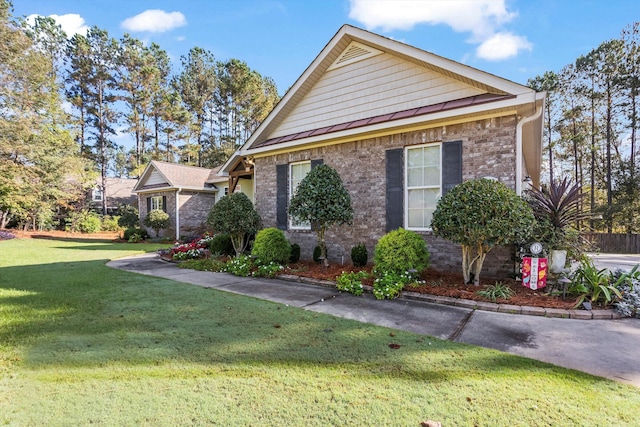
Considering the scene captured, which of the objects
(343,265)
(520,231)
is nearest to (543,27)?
(520,231)

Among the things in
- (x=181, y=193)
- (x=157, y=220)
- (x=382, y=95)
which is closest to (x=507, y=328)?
(x=382, y=95)

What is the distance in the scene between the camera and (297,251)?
28.6 feet

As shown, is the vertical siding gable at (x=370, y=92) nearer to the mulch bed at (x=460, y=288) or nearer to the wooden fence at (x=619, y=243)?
the mulch bed at (x=460, y=288)

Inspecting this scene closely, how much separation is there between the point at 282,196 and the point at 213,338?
6.43 metres

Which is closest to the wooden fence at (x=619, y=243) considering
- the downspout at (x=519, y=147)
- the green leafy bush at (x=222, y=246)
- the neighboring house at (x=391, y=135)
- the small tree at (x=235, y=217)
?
the neighboring house at (x=391, y=135)

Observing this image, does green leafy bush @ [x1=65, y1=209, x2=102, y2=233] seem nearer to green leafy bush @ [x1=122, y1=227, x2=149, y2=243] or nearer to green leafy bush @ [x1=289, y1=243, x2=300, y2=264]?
green leafy bush @ [x1=122, y1=227, x2=149, y2=243]

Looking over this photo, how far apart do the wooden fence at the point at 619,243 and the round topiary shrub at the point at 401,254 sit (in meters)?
16.6

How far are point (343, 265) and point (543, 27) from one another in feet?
34.4

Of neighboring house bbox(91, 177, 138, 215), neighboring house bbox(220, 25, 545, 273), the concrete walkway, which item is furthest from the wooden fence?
neighboring house bbox(91, 177, 138, 215)

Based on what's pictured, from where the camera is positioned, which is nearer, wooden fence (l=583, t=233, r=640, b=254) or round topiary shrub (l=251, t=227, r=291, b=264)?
round topiary shrub (l=251, t=227, r=291, b=264)

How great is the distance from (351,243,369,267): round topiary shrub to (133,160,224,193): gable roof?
1383 centimetres

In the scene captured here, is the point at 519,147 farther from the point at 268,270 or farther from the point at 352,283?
the point at 268,270

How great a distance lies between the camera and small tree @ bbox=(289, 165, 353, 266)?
7082 millimetres

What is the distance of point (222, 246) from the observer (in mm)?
10172
